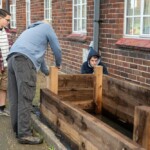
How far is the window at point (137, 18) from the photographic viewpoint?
6.50 m

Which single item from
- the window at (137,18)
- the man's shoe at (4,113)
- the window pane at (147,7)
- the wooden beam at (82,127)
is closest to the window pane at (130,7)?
the window at (137,18)

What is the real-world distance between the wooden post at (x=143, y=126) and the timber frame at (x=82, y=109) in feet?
0.43

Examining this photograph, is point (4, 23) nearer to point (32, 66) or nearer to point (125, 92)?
point (32, 66)

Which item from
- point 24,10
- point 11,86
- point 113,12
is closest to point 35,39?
point 11,86

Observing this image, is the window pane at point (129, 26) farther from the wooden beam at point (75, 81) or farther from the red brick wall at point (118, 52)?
the wooden beam at point (75, 81)

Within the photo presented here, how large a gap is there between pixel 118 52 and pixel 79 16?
91.6 inches

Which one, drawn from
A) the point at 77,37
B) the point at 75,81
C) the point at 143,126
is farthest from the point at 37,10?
the point at 143,126

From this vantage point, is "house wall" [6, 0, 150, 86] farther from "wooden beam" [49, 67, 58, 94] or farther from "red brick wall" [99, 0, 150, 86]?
"wooden beam" [49, 67, 58, 94]

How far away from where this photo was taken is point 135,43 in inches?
257

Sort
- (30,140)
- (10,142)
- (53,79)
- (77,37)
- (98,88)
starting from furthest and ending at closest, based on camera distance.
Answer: (77,37)
(98,88)
(53,79)
(10,142)
(30,140)

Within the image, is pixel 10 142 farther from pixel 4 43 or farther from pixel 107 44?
pixel 107 44

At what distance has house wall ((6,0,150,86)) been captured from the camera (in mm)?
6597

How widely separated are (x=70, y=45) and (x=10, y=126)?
3807mm

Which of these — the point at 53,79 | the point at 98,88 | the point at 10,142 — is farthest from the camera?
the point at 98,88
